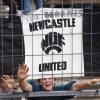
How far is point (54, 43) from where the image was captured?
531 centimetres

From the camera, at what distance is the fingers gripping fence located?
17.4 feet

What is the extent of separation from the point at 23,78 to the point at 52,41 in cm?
59

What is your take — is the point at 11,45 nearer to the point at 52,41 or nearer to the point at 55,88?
the point at 52,41

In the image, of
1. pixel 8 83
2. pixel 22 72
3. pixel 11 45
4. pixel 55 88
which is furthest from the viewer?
pixel 11 45

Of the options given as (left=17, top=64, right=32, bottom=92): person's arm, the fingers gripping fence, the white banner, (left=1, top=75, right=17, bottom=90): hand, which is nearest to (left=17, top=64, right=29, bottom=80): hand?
(left=17, top=64, right=32, bottom=92): person's arm

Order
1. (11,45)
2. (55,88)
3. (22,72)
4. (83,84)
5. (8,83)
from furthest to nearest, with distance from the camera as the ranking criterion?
(11,45) → (55,88) → (83,84) → (8,83) → (22,72)

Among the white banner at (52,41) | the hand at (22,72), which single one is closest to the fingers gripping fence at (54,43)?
the white banner at (52,41)

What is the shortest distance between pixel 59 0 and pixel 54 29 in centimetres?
114

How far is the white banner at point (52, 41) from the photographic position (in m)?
5.32

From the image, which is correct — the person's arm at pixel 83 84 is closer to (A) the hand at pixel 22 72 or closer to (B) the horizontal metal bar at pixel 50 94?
(B) the horizontal metal bar at pixel 50 94

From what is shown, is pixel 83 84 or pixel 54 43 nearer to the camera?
pixel 83 84

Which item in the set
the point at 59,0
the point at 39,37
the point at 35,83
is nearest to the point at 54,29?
the point at 39,37

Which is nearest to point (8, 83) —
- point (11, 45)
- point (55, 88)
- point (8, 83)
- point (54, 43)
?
point (8, 83)

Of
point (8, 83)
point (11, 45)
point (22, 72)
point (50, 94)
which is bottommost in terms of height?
point (50, 94)
